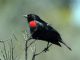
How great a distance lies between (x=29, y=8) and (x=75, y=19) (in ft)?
5.87

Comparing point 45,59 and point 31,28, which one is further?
point 45,59

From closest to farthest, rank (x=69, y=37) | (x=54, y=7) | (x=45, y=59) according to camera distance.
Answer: (x=45, y=59) → (x=69, y=37) → (x=54, y=7)

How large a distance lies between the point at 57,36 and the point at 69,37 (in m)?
10.1

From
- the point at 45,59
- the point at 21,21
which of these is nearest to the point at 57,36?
the point at 45,59

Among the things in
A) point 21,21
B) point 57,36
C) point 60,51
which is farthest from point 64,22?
point 57,36

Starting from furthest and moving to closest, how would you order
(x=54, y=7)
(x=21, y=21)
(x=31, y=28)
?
(x=54, y=7), (x=21, y=21), (x=31, y=28)

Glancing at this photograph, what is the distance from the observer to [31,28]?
954cm

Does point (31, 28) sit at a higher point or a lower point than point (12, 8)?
higher

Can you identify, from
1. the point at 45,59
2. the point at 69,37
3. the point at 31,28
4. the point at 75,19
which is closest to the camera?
the point at 31,28

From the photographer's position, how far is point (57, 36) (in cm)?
966

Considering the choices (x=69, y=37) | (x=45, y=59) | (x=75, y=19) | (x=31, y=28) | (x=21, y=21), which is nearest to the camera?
(x=31, y=28)

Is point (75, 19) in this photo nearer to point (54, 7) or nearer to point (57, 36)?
point (54, 7)

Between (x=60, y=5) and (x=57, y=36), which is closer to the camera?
(x=57, y=36)

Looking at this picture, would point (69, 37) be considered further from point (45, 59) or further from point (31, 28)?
point (31, 28)
